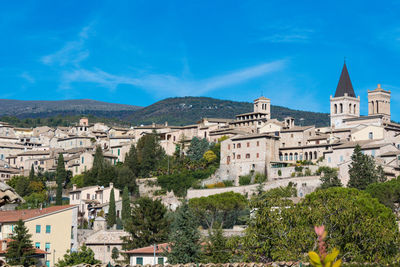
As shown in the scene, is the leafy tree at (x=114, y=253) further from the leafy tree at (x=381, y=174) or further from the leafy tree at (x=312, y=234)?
the leafy tree at (x=381, y=174)

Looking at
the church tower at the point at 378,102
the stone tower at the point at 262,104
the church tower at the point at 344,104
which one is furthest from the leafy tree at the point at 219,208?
the church tower at the point at 378,102

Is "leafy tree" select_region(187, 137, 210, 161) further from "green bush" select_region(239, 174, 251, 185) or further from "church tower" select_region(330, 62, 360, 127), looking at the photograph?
"church tower" select_region(330, 62, 360, 127)

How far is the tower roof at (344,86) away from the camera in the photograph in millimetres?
99688

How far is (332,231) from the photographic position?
94.1 ft

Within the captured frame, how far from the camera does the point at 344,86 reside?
10069 centimetres

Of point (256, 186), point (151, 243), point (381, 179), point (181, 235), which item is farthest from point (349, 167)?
point (181, 235)

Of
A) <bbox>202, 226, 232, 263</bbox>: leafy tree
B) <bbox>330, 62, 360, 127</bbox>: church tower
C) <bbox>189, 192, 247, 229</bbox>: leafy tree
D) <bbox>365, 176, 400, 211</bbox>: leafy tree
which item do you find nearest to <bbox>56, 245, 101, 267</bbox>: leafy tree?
<bbox>202, 226, 232, 263</bbox>: leafy tree

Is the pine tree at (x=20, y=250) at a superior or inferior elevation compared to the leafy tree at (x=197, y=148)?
inferior

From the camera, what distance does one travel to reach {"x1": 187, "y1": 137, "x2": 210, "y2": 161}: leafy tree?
76.8 meters

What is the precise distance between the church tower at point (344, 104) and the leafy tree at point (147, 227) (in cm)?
5536

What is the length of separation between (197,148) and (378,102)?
120ft

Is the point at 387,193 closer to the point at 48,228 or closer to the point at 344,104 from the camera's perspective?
the point at 48,228

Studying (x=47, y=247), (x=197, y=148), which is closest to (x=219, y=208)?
(x=47, y=247)

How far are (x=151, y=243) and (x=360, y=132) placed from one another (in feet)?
114
